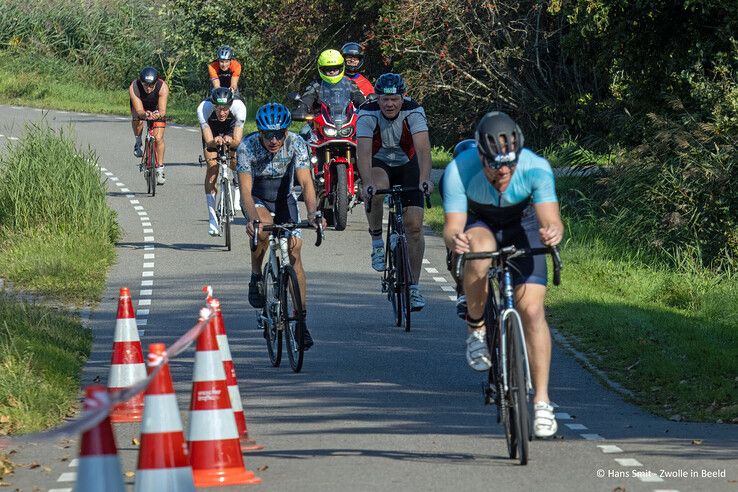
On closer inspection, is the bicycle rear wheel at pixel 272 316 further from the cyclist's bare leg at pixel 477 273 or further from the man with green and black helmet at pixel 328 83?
the man with green and black helmet at pixel 328 83

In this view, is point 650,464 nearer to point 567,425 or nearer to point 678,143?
point 567,425

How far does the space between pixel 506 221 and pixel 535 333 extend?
0.71m

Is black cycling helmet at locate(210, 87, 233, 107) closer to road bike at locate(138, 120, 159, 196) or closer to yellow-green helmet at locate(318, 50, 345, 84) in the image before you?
yellow-green helmet at locate(318, 50, 345, 84)

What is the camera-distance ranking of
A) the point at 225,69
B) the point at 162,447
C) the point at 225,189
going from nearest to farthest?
1. the point at 162,447
2. the point at 225,189
3. the point at 225,69

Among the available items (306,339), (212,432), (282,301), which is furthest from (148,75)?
(212,432)

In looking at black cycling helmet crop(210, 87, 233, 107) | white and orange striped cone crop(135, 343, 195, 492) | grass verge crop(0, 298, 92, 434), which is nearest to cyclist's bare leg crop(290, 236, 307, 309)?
grass verge crop(0, 298, 92, 434)

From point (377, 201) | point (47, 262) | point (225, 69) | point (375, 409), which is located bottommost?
point (375, 409)

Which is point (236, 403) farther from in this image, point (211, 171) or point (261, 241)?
point (211, 171)

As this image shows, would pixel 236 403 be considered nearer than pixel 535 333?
No

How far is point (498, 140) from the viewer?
30.3 ft

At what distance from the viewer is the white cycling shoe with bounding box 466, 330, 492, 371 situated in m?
9.79

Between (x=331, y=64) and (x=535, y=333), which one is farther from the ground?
(x=331, y=64)

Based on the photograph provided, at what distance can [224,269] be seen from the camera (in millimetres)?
19688

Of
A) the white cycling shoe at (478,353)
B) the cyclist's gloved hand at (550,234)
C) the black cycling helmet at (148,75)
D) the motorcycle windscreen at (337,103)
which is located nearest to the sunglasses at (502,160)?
the cyclist's gloved hand at (550,234)
